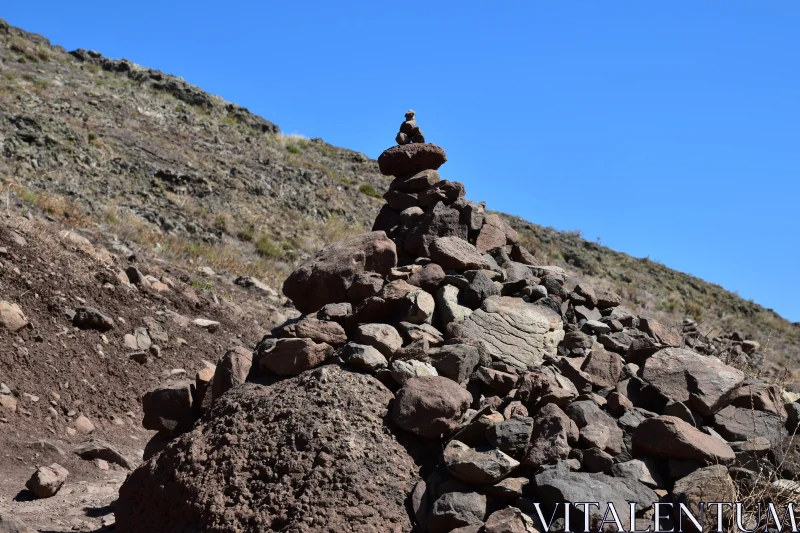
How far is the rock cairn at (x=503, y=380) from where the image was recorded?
12.3ft

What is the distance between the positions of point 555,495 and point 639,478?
557 mm

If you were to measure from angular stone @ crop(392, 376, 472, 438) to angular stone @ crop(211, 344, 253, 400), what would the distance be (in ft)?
4.15

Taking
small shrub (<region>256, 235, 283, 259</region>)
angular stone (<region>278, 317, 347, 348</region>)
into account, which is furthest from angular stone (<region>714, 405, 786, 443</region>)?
small shrub (<region>256, 235, 283, 259</region>)

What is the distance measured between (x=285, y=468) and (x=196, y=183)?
526 inches

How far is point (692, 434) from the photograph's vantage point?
4.00 metres

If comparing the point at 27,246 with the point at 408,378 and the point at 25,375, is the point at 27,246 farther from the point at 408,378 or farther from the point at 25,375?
the point at 408,378

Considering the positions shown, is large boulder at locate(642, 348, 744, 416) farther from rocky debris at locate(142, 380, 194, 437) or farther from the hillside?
the hillside

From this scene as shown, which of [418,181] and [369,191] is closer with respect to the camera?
[418,181]

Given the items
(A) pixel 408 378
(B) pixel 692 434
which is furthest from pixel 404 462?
(B) pixel 692 434

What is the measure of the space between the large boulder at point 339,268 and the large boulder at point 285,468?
1022mm

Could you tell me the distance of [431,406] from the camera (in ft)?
13.6

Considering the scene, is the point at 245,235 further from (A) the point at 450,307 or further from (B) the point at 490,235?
(A) the point at 450,307

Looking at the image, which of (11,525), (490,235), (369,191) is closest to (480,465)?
(490,235)

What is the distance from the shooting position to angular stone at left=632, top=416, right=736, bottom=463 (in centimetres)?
391
